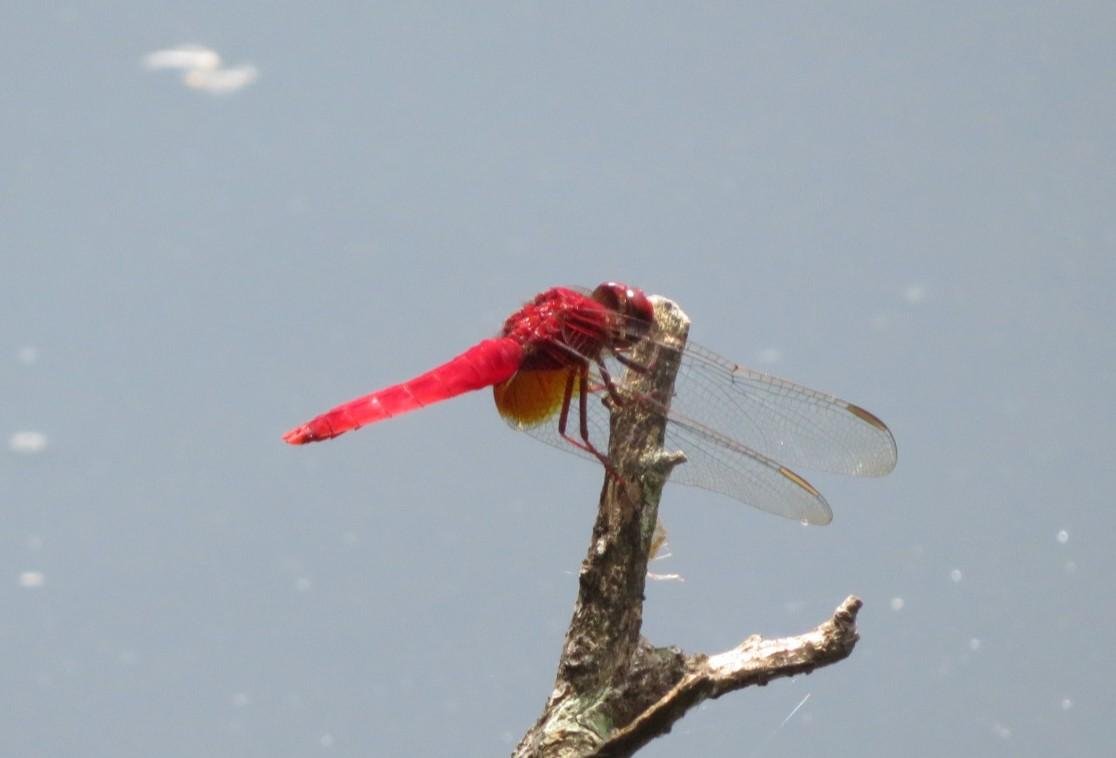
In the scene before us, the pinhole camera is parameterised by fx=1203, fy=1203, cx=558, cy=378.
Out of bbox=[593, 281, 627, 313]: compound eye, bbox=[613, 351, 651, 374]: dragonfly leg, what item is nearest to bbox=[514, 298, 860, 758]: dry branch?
bbox=[613, 351, 651, 374]: dragonfly leg

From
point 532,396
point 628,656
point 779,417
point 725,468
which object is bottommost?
point 628,656

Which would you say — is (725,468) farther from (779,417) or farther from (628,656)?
(628,656)

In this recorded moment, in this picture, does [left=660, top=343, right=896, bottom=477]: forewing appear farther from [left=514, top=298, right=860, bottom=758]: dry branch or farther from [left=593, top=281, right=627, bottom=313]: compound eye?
[left=514, top=298, right=860, bottom=758]: dry branch

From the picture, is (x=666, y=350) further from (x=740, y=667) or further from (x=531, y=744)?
(x=531, y=744)

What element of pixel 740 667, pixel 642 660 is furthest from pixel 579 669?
pixel 740 667

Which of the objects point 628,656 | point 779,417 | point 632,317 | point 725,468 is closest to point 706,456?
point 725,468
